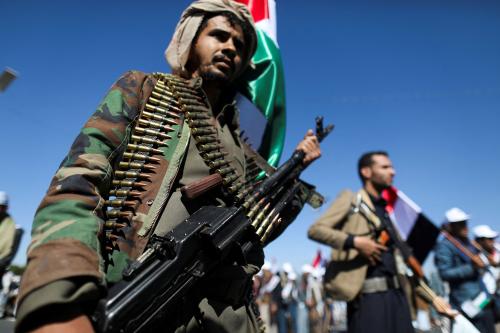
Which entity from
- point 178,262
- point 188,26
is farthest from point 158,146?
point 188,26

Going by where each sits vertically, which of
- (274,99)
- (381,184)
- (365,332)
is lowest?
(365,332)

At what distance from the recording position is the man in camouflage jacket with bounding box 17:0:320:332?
1.17m

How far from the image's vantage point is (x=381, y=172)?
232 inches

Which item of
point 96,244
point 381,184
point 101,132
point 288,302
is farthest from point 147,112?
point 288,302

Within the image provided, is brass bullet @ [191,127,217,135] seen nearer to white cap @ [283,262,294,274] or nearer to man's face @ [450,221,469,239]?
man's face @ [450,221,469,239]

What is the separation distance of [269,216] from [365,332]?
3.15 m

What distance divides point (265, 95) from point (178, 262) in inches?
131

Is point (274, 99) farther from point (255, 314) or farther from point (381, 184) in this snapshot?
point (255, 314)

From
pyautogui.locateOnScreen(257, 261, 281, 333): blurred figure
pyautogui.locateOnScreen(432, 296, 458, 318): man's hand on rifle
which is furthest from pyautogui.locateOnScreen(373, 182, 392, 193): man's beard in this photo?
pyautogui.locateOnScreen(257, 261, 281, 333): blurred figure

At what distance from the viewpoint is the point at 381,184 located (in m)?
5.89

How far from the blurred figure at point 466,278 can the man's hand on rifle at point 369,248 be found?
2.66 m

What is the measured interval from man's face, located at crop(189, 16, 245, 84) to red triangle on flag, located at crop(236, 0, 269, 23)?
248 centimetres

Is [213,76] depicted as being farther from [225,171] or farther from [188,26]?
[225,171]

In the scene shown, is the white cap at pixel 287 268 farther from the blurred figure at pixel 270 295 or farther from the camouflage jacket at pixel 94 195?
the camouflage jacket at pixel 94 195
